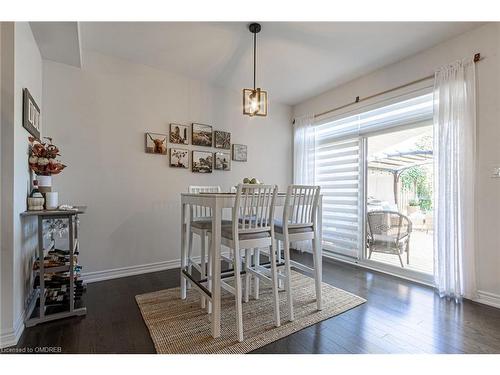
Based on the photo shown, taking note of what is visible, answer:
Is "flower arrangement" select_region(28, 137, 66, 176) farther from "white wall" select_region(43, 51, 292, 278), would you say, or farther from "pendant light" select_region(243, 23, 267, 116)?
"pendant light" select_region(243, 23, 267, 116)

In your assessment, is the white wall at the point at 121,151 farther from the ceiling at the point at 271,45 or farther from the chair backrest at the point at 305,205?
the chair backrest at the point at 305,205

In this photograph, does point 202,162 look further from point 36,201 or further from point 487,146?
point 487,146

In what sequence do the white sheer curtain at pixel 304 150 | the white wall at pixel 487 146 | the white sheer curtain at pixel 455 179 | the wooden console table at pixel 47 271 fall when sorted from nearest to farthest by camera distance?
the wooden console table at pixel 47 271 → the white wall at pixel 487 146 → the white sheer curtain at pixel 455 179 → the white sheer curtain at pixel 304 150

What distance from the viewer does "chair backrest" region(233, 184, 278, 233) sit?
174 cm

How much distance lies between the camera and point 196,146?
11.2ft

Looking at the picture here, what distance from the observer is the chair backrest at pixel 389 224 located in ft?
10.4

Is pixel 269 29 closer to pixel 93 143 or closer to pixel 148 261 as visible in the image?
pixel 93 143

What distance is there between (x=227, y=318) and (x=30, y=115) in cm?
228

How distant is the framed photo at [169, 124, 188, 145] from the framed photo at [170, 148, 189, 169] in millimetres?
113

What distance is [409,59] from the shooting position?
9.33 feet

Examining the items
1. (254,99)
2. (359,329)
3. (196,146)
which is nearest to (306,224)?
(359,329)

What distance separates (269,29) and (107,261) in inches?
119

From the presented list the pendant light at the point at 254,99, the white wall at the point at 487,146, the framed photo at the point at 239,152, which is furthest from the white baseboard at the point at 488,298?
the framed photo at the point at 239,152
